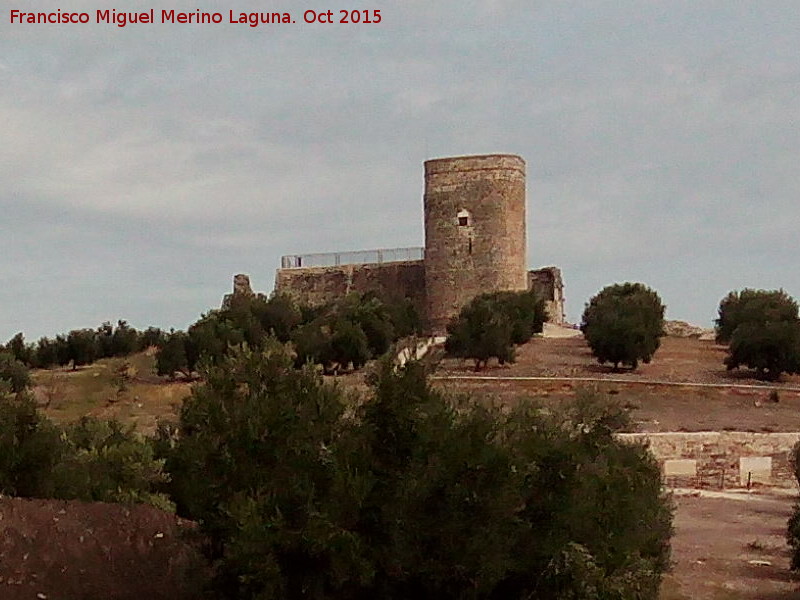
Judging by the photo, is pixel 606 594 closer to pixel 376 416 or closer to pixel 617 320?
pixel 376 416

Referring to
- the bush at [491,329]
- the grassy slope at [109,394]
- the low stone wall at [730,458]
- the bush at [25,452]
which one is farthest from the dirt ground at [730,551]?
the bush at [491,329]

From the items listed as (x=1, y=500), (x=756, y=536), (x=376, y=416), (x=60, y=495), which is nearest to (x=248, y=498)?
(x=376, y=416)

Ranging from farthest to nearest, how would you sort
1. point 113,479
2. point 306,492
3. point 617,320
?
1. point 617,320
2. point 113,479
3. point 306,492

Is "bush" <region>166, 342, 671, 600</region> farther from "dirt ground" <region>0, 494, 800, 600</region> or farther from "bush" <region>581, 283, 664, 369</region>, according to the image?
"bush" <region>581, 283, 664, 369</region>

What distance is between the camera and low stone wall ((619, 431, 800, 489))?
61.4 ft

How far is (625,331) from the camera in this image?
28.8 m

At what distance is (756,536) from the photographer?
1342cm

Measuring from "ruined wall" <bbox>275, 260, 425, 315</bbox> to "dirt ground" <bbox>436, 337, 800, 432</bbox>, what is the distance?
28.1ft

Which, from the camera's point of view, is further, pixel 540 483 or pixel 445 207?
pixel 445 207

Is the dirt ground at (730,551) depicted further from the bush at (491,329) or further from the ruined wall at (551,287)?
the ruined wall at (551,287)

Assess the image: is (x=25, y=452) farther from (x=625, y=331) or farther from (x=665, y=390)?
(x=625, y=331)

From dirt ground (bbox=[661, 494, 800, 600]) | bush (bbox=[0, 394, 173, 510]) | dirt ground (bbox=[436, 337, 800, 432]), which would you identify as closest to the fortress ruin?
dirt ground (bbox=[436, 337, 800, 432])

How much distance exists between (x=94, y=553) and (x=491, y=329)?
21.3 m

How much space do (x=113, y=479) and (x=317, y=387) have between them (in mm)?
5435
